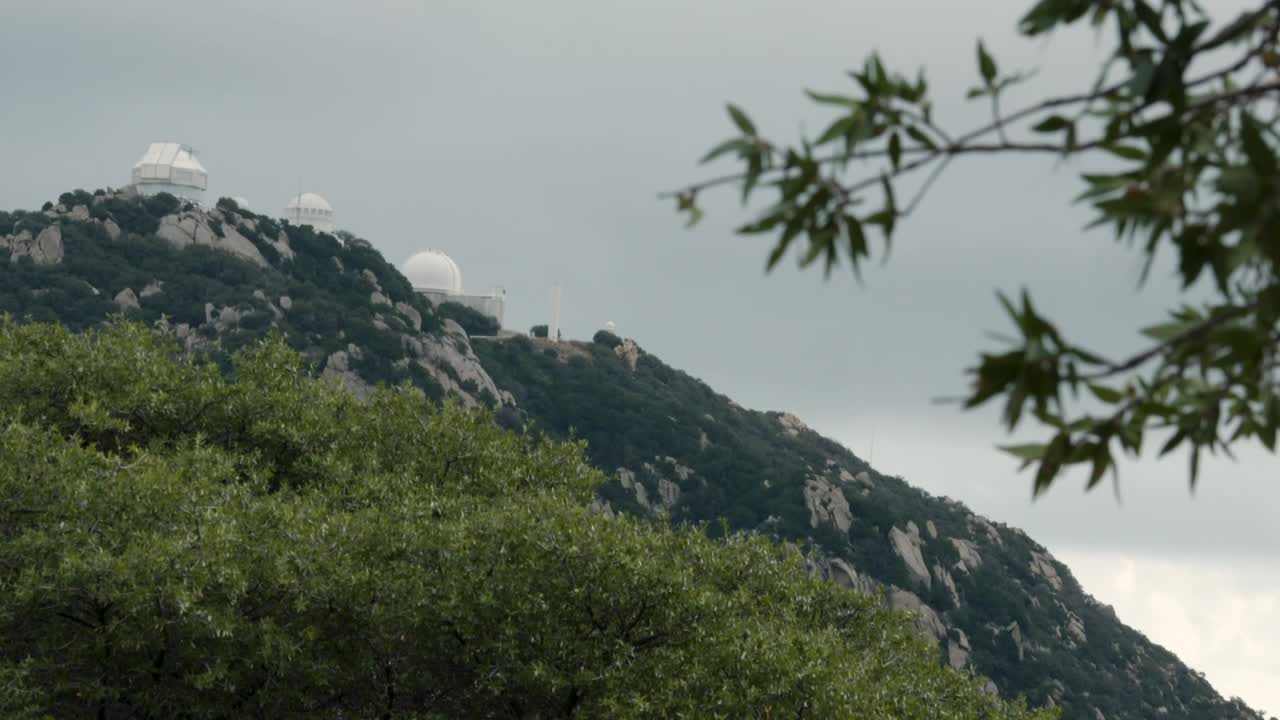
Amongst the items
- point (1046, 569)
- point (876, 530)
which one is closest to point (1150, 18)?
point (876, 530)

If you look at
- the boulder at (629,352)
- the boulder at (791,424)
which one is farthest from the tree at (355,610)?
the boulder at (791,424)

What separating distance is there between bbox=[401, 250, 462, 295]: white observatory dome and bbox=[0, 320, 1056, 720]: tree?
4577 inches

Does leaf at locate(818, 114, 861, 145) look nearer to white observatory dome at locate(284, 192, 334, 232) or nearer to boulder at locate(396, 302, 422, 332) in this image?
boulder at locate(396, 302, 422, 332)

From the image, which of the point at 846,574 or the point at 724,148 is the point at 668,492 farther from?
the point at 724,148

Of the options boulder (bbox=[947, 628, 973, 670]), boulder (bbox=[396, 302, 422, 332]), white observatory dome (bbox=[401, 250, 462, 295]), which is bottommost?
boulder (bbox=[947, 628, 973, 670])

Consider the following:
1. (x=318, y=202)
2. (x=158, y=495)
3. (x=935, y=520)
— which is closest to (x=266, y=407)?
(x=158, y=495)

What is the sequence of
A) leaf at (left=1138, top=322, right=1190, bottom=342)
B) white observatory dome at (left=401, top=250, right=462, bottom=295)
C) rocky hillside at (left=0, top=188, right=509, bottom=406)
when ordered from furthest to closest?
white observatory dome at (left=401, top=250, right=462, bottom=295), rocky hillside at (left=0, top=188, right=509, bottom=406), leaf at (left=1138, top=322, right=1190, bottom=342)

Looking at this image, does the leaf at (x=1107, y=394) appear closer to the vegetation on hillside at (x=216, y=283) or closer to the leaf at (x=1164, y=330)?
the leaf at (x=1164, y=330)

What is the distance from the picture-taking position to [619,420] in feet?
399

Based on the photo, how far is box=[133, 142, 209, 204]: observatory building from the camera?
137 m

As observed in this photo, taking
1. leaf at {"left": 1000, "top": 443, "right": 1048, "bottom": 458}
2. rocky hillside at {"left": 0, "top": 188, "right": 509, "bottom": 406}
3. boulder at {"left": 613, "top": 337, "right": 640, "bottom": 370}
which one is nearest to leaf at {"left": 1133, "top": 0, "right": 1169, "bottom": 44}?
leaf at {"left": 1000, "top": 443, "right": 1048, "bottom": 458}

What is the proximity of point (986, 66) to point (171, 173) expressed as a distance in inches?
5573

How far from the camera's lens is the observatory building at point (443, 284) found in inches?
5787

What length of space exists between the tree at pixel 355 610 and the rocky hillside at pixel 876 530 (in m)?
73.8
